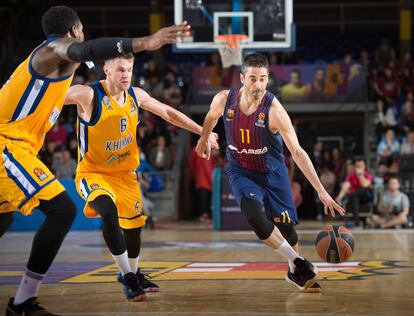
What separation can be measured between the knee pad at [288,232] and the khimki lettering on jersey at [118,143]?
5.06 ft

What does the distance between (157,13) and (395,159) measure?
11197 mm

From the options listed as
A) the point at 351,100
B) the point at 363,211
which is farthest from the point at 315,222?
the point at 351,100

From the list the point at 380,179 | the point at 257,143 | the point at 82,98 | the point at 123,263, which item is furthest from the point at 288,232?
the point at 380,179

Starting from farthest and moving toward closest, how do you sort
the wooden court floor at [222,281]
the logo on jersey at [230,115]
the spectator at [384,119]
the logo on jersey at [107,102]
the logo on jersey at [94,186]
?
the spectator at [384,119] < the logo on jersey at [230,115] < the logo on jersey at [107,102] < the logo on jersey at [94,186] < the wooden court floor at [222,281]

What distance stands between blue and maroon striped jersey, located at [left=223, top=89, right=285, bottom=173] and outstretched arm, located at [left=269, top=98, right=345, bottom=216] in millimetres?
74

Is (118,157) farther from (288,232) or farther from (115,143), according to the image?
(288,232)

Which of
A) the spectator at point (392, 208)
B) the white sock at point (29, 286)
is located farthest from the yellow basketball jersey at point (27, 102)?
the spectator at point (392, 208)

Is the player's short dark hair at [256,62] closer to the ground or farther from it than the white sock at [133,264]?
farther from it

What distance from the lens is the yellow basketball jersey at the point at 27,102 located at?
523cm

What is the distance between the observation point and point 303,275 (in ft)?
21.5

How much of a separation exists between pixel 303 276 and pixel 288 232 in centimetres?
68

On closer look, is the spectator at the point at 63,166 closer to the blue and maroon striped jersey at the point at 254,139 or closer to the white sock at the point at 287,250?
the blue and maroon striped jersey at the point at 254,139

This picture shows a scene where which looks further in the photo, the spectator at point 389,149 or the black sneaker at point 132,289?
the spectator at point 389,149

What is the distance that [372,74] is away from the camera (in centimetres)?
2150
